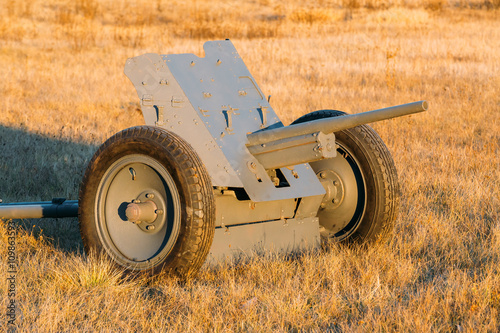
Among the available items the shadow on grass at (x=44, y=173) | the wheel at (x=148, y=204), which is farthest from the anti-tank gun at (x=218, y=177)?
the shadow on grass at (x=44, y=173)

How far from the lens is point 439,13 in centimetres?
2777

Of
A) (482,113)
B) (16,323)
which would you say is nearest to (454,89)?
(482,113)

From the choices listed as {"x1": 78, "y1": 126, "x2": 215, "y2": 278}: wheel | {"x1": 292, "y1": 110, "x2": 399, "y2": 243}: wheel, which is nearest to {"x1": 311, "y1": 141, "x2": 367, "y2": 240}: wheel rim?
{"x1": 292, "y1": 110, "x2": 399, "y2": 243}: wheel

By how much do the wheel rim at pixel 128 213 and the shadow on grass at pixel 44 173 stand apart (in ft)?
2.88

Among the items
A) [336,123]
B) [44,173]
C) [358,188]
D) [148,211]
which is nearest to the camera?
[336,123]

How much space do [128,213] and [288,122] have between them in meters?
6.44

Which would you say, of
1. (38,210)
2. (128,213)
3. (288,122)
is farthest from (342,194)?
(288,122)

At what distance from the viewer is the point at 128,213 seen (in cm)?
423

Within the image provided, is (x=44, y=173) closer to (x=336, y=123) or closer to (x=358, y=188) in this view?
(x=358, y=188)

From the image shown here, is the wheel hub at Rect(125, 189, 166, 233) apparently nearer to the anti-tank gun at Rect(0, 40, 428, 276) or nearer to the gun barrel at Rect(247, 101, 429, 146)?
the anti-tank gun at Rect(0, 40, 428, 276)

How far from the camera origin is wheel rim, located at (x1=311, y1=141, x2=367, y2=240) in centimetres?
505

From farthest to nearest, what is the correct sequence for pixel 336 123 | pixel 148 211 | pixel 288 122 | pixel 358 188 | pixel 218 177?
pixel 288 122, pixel 358 188, pixel 218 177, pixel 148 211, pixel 336 123

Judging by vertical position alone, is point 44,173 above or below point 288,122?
below

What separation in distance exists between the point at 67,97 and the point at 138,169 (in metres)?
8.24
